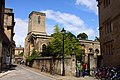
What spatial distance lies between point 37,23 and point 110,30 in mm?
49691

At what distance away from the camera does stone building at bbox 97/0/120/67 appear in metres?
22.2

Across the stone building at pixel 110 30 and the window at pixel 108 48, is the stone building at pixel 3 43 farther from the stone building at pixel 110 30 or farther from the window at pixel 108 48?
the window at pixel 108 48

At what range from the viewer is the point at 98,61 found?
25.5 metres

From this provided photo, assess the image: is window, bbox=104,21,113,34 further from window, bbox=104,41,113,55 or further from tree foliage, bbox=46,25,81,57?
tree foliage, bbox=46,25,81,57

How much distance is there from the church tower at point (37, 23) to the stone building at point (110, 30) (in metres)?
44.9

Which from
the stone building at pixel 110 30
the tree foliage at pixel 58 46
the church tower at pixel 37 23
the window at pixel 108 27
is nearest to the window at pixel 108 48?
the stone building at pixel 110 30

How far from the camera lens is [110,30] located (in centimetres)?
2478

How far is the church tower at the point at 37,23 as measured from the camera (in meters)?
71.9

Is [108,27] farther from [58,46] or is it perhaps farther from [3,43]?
[58,46]

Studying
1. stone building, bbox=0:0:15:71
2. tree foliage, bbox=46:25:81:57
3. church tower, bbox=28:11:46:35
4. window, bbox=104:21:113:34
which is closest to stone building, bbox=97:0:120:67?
window, bbox=104:21:113:34

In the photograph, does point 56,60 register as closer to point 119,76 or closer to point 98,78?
point 98,78

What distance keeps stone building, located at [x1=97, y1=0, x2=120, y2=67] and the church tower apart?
44924 millimetres

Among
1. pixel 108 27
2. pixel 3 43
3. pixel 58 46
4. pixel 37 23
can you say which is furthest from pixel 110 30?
pixel 37 23

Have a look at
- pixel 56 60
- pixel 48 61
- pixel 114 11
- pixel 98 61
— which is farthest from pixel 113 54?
pixel 48 61
